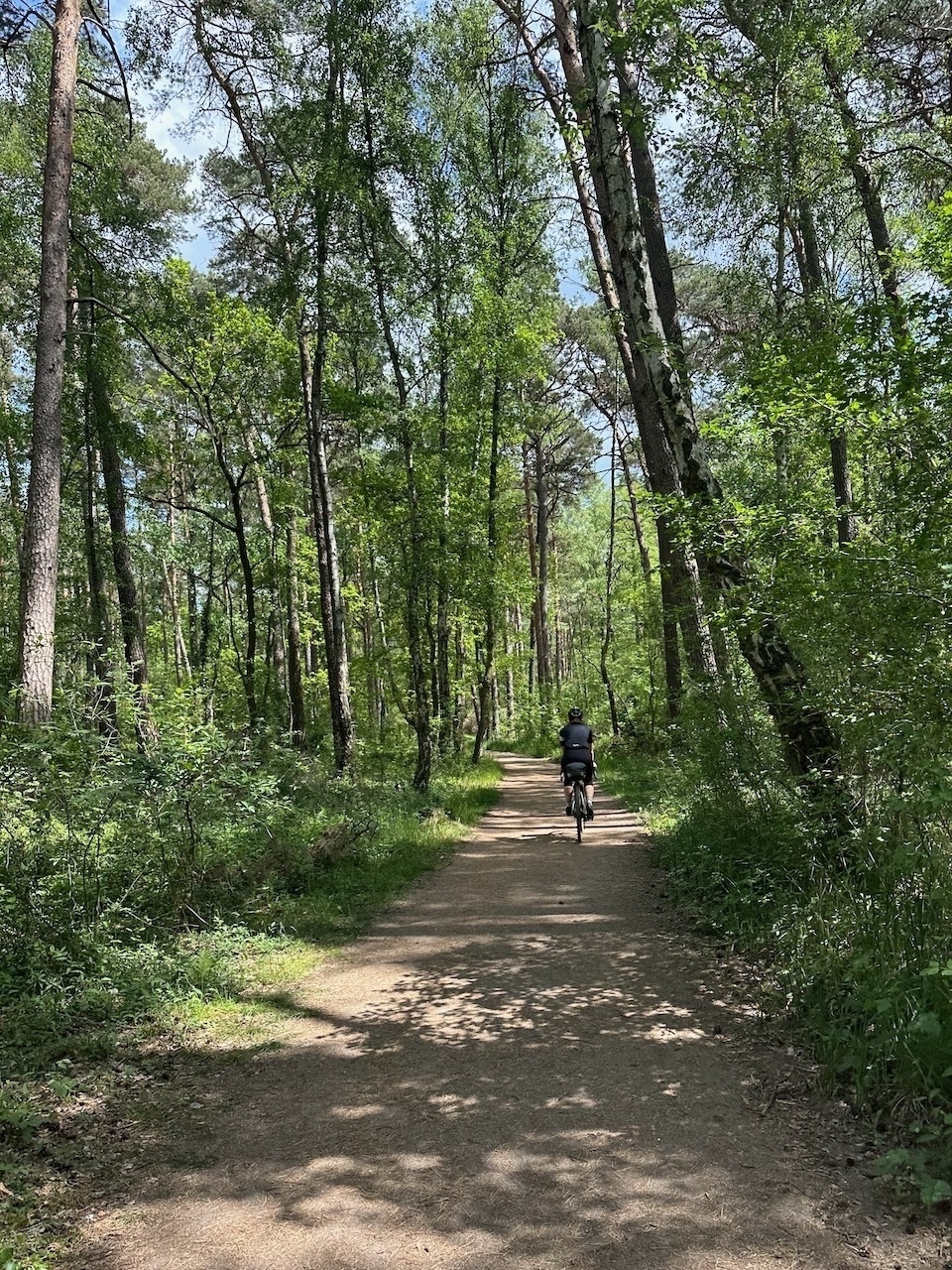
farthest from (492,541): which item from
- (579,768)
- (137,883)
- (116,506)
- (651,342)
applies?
(137,883)

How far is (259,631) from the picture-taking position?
32.0 metres

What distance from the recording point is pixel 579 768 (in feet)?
33.5

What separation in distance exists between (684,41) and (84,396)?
1314 cm

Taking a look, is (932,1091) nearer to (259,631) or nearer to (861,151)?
(861,151)

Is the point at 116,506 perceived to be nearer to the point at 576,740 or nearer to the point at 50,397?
the point at 50,397

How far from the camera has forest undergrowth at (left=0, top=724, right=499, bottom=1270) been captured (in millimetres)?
3443

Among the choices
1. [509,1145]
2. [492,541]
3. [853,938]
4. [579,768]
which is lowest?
[509,1145]

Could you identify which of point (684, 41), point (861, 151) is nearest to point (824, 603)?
point (684, 41)

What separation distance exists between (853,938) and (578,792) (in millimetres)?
6283

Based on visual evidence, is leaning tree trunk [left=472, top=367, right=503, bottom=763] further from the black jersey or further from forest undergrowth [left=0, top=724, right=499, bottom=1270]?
forest undergrowth [left=0, top=724, right=499, bottom=1270]

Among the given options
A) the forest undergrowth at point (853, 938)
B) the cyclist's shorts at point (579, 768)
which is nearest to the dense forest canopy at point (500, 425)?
the forest undergrowth at point (853, 938)

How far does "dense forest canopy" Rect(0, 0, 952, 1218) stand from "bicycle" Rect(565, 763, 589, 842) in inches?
54.4

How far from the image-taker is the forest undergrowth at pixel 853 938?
9.66 feet

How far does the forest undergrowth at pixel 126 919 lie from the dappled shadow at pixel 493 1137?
0.44 metres
